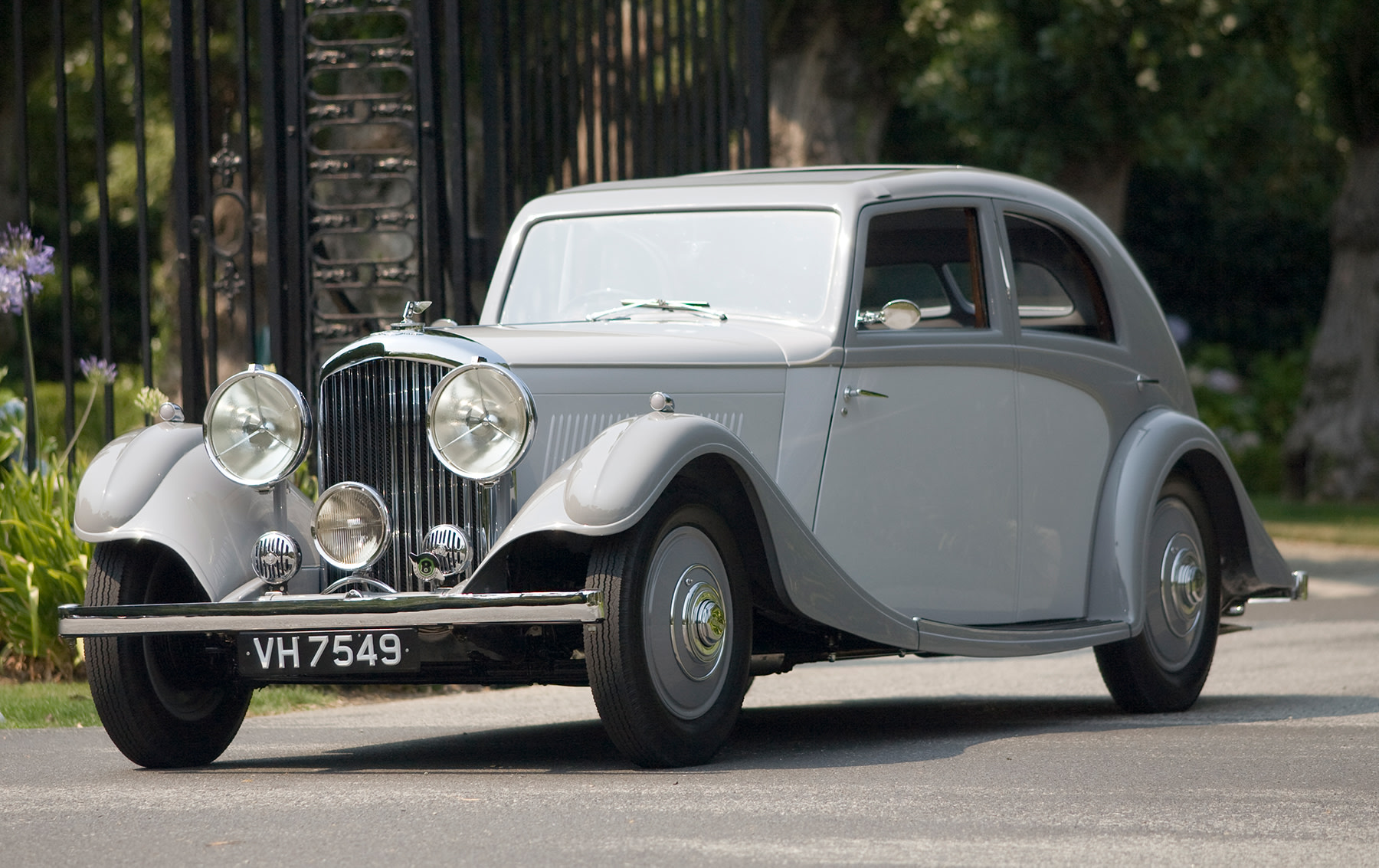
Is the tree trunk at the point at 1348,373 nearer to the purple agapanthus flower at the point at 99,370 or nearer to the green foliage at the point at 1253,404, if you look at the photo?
the green foliage at the point at 1253,404

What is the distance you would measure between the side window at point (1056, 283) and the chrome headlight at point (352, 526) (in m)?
2.74

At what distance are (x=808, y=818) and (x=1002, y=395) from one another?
2.55 m

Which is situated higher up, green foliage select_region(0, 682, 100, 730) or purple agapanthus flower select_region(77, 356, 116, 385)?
purple agapanthus flower select_region(77, 356, 116, 385)

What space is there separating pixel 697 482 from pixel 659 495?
33 cm

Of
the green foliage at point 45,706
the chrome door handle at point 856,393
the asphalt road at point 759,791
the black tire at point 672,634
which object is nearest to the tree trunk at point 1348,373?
the asphalt road at point 759,791

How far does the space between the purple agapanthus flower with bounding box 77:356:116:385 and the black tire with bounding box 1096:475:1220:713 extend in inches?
169

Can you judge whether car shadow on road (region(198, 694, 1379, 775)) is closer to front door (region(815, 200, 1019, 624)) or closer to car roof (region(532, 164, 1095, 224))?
front door (region(815, 200, 1019, 624))

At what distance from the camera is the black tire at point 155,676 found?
18.0 ft

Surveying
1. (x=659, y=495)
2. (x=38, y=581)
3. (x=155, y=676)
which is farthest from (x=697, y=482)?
(x=38, y=581)

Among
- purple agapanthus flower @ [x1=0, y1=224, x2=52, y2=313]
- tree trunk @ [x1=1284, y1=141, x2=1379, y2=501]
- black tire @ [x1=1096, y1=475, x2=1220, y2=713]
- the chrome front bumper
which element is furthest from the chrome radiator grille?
tree trunk @ [x1=1284, y1=141, x2=1379, y2=501]

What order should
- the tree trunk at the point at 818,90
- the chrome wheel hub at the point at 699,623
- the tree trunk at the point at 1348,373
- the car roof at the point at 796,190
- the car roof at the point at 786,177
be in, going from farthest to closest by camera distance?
the tree trunk at the point at 1348,373 → the tree trunk at the point at 818,90 → the car roof at the point at 786,177 → the car roof at the point at 796,190 → the chrome wheel hub at the point at 699,623

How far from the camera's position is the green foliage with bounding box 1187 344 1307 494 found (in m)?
22.9

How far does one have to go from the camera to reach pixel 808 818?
14.4 feet

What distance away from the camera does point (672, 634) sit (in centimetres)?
520
